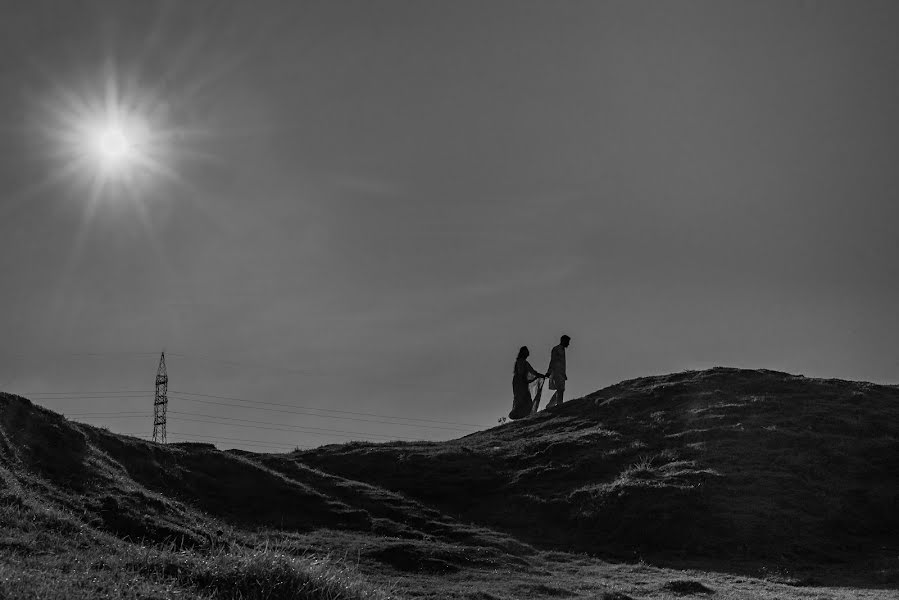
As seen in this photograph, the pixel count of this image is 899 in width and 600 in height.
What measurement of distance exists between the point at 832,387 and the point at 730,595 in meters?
19.7

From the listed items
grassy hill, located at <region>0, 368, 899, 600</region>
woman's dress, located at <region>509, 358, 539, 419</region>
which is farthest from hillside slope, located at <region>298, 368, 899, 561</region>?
woman's dress, located at <region>509, 358, 539, 419</region>

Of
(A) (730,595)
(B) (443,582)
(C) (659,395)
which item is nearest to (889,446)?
(C) (659,395)

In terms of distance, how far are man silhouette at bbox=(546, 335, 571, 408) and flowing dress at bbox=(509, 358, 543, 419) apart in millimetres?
634

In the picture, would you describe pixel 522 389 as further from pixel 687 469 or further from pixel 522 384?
pixel 687 469

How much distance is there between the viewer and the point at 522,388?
38.3 meters

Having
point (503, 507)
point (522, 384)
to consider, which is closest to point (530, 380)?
point (522, 384)

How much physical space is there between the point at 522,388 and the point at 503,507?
1226cm

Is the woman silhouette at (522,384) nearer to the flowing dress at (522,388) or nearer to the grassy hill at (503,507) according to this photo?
the flowing dress at (522,388)

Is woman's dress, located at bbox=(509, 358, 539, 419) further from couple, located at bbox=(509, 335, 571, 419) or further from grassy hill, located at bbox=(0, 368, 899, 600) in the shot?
grassy hill, located at bbox=(0, 368, 899, 600)

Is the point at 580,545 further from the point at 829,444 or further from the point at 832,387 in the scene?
the point at 832,387

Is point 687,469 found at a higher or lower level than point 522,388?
lower

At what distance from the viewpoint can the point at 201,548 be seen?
15.7 m

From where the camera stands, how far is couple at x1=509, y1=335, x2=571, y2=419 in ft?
123

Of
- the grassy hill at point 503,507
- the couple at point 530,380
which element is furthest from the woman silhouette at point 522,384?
the grassy hill at point 503,507
